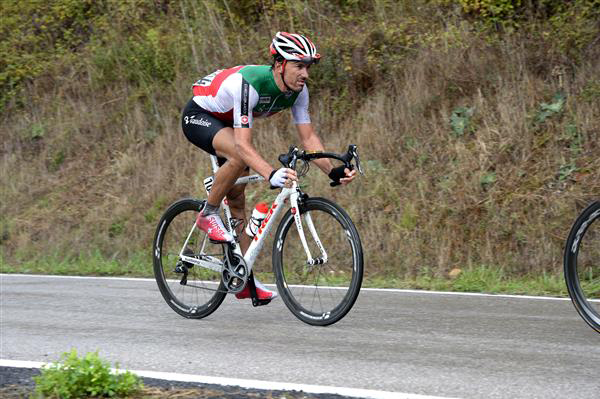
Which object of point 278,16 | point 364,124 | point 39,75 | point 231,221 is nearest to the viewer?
point 231,221

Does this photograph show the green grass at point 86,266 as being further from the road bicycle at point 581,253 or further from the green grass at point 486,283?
the road bicycle at point 581,253

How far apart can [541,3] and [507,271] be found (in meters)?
4.67

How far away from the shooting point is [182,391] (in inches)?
192

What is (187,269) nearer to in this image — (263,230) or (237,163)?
(263,230)

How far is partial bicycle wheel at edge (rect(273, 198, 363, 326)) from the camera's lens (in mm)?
6367

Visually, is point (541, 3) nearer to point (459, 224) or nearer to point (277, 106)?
point (459, 224)

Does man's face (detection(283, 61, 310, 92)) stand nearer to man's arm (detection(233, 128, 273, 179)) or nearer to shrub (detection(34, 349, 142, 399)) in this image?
man's arm (detection(233, 128, 273, 179))

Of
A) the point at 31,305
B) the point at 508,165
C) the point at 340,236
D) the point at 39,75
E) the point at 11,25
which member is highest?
the point at 11,25

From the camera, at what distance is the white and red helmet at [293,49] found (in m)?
6.41

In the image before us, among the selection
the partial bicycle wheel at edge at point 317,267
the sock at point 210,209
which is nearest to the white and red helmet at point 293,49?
the partial bicycle wheel at edge at point 317,267

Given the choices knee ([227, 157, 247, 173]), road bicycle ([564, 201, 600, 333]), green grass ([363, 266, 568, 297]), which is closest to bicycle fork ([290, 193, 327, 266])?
knee ([227, 157, 247, 173])

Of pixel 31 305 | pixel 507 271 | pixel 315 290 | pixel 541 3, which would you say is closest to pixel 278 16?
pixel 541 3

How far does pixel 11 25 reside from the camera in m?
17.2

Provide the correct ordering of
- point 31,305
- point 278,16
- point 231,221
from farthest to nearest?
point 278,16, point 31,305, point 231,221
